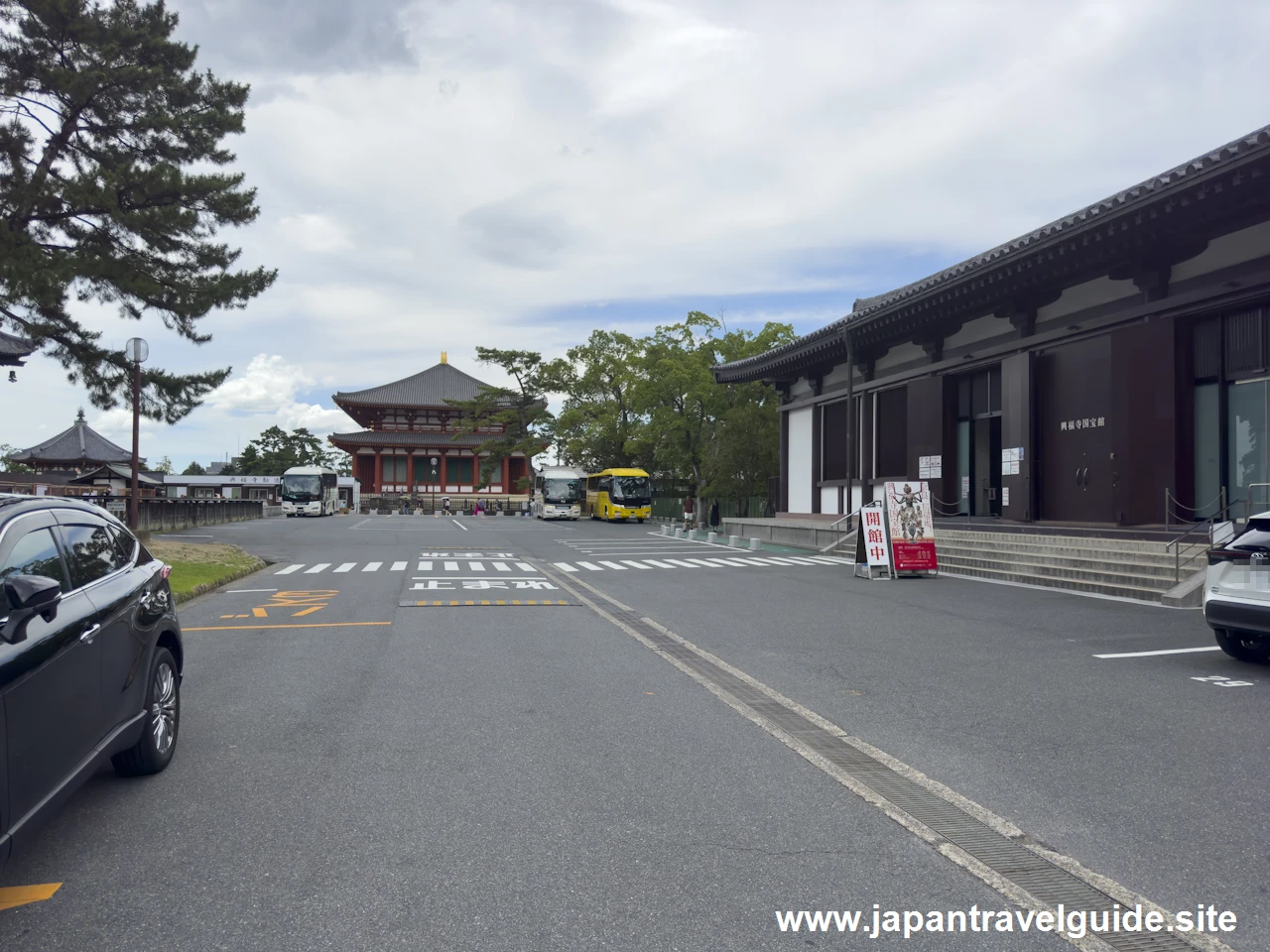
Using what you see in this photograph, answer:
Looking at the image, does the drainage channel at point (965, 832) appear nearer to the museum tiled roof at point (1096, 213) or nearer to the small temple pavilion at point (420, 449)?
the museum tiled roof at point (1096, 213)

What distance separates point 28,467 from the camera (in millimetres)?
63406

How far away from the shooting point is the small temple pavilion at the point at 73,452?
5709 centimetres

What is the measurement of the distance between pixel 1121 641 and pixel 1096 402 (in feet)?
31.4

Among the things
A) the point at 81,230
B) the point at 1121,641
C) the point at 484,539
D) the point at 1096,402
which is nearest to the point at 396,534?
the point at 484,539

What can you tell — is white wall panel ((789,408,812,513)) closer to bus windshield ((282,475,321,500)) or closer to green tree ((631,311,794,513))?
green tree ((631,311,794,513))

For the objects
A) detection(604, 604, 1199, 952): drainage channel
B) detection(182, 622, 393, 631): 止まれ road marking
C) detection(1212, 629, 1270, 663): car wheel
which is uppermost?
detection(1212, 629, 1270, 663): car wheel

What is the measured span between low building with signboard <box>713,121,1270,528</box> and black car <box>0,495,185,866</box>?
13.6 metres

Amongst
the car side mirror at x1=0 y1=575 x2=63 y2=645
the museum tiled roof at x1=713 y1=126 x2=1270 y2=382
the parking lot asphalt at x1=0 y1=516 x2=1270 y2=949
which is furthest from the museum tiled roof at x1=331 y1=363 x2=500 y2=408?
the car side mirror at x1=0 y1=575 x2=63 y2=645

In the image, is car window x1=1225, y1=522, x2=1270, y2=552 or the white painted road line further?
the white painted road line

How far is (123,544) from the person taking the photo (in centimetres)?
535

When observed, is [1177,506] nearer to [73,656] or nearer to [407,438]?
[73,656]

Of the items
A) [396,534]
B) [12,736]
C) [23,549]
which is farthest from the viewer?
[396,534]

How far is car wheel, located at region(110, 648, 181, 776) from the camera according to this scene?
490 cm

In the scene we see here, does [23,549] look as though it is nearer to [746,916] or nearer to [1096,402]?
[746,916]
